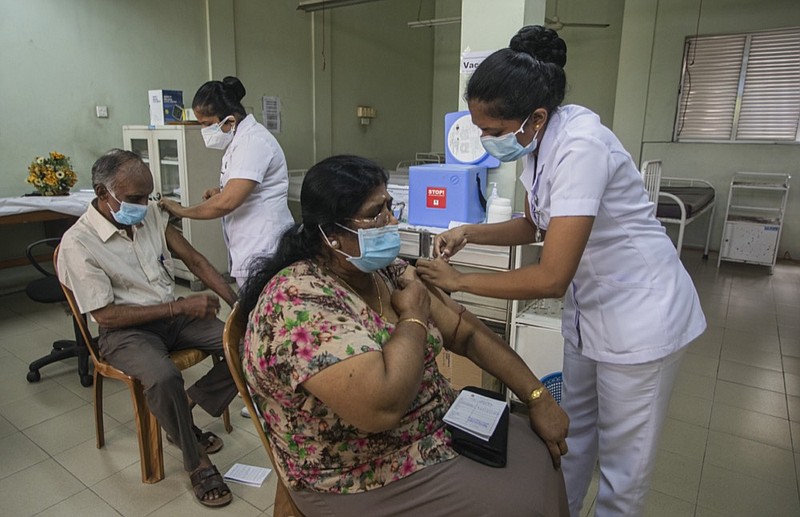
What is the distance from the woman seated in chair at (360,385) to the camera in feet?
3.07

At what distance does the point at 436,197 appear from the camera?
220cm

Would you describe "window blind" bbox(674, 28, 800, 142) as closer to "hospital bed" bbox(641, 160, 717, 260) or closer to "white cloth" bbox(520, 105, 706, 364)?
"hospital bed" bbox(641, 160, 717, 260)

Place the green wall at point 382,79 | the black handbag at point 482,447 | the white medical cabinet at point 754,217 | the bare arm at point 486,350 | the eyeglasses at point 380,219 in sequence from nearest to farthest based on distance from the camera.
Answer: the black handbag at point 482,447
the eyeglasses at point 380,219
the bare arm at point 486,350
the white medical cabinet at point 754,217
the green wall at point 382,79

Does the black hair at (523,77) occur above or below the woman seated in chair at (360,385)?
above

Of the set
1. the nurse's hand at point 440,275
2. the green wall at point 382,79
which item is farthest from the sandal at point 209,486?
the green wall at point 382,79

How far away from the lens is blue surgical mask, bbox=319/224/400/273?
1.16 meters

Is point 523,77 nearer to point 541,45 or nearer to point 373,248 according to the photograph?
point 541,45

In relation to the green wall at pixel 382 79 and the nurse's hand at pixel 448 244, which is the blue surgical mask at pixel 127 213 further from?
the green wall at pixel 382 79

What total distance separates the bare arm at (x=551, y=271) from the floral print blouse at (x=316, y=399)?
0.86 ft

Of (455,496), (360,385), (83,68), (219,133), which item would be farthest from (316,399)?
(83,68)

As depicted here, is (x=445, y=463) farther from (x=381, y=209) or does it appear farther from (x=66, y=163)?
(x=66, y=163)

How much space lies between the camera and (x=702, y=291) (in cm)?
434

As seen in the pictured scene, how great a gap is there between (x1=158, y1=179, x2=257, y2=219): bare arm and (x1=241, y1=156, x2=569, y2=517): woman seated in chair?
959mm

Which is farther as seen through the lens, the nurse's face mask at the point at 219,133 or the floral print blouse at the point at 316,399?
the nurse's face mask at the point at 219,133
